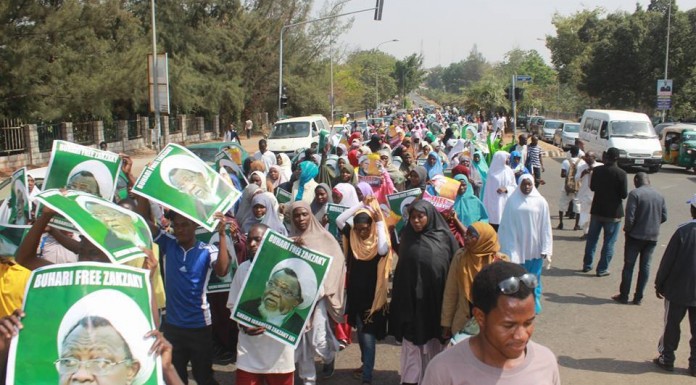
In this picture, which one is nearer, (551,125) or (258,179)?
(258,179)

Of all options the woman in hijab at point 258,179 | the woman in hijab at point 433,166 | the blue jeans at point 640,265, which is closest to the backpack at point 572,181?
the woman in hijab at point 433,166

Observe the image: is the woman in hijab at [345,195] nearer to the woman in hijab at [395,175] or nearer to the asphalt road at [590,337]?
the asphalt road at [590,337]

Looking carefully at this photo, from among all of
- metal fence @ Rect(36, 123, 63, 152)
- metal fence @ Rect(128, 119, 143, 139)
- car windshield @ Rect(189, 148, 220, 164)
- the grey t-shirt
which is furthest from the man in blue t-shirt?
metal fence @ Rect(128, 119, 143, 139)

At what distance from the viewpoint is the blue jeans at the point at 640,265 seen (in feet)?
25.2

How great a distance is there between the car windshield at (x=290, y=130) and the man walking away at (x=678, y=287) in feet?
55.5

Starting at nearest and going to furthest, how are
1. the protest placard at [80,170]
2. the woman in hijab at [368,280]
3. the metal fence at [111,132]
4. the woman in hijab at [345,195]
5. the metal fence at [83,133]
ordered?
the protest placard at [80,170]
the woman in hijab at [368,280]
the woman in hijab at [345,195]
the metal fence at [83,133]
the metal fence at [111,132]

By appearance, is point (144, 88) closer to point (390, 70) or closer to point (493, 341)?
point (493, 341)

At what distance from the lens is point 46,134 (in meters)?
25.3

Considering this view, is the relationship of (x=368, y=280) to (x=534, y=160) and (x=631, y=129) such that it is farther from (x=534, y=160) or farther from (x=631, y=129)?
(x=631, y=129)

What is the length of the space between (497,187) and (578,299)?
206 centimetres

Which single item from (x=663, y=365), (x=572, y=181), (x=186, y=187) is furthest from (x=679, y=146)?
(x=186, y=187)

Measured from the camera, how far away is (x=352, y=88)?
241 feet

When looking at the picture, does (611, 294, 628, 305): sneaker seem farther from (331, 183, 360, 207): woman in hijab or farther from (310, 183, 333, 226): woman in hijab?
(310, 183, 333, 226): woman in hijab

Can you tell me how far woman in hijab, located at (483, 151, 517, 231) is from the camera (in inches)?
368
